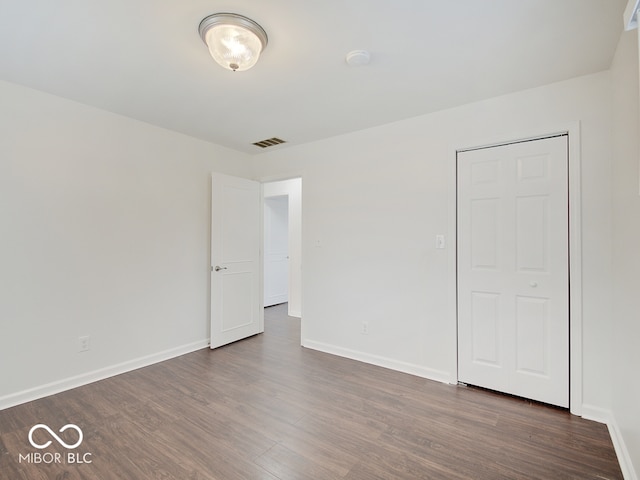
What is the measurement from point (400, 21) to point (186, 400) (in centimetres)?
302

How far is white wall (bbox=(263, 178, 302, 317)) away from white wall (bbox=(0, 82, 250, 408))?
1.94 m

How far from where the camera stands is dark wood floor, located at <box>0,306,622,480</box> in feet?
5.62

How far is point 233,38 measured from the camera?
1755 millimetres

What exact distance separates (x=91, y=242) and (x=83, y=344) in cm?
91

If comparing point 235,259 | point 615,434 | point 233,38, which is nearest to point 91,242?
point 235,259

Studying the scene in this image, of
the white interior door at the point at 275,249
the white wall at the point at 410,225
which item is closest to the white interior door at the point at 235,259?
the white wall at the point at 410,225

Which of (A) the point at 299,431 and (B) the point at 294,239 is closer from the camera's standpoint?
(A) the point at 299,431

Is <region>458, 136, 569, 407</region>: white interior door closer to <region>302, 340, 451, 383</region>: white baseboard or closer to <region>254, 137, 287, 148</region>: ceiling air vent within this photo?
<region>302, 340, 451, 383</region>: white baseboard

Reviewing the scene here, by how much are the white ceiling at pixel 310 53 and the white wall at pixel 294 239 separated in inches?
103

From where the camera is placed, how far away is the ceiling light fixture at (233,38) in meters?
1.67

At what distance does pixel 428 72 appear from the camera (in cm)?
221

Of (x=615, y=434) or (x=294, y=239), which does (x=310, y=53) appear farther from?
(x=294, y=239)

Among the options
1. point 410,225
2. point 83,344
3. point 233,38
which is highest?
Result: point 233,38

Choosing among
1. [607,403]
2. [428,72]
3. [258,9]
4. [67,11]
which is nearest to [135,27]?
[67,11]
